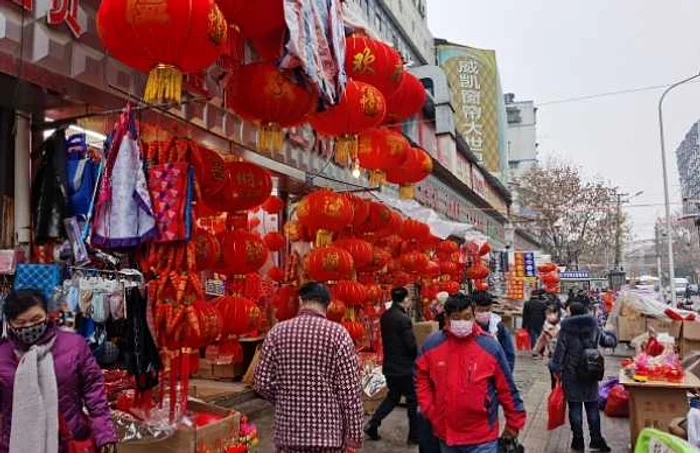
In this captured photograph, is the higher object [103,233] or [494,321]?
[103,233]

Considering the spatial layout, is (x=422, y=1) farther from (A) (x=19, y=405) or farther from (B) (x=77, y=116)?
(A) (x=19, y=405)

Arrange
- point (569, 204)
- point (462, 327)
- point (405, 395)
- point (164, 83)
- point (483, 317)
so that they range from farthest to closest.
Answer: point (569, 204), point (405, 395), point (483, 317), point (462, 327), point (164, 83)

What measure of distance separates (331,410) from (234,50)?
361cm

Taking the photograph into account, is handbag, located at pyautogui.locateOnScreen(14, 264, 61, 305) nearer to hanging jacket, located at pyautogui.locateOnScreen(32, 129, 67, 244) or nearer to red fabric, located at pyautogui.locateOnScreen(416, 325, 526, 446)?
hanging jacket, located at pyautogui.locateOnScreen(32, 129, 67, 244)

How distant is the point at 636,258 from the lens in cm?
9481

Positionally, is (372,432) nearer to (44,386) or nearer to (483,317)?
(483,317)

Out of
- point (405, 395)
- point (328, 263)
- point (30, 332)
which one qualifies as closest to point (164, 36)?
point (30, 332)

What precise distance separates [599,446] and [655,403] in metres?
0.95

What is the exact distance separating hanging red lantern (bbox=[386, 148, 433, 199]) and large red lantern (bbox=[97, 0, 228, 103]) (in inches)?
176

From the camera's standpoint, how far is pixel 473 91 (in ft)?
114

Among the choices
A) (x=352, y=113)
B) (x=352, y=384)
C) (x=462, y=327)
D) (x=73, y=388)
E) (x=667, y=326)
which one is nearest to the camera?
(x=73, y=388)

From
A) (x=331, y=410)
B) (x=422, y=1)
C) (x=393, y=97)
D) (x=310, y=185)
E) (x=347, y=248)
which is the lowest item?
(x=331, y=410)

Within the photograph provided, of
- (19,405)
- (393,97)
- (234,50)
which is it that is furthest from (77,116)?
(393,97)

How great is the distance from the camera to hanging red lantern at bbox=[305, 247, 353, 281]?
748cm
